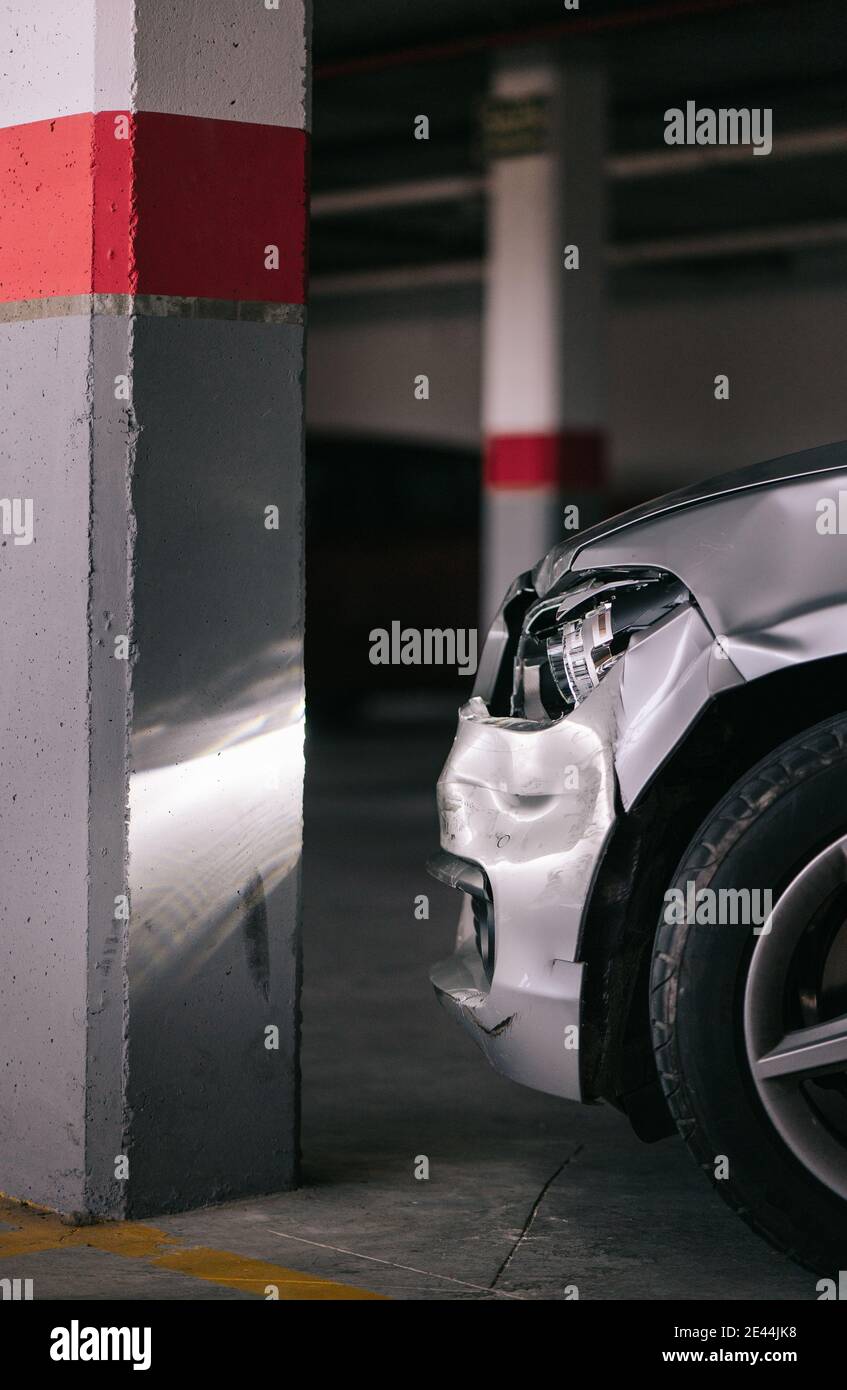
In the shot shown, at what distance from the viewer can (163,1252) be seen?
3639 millimetres

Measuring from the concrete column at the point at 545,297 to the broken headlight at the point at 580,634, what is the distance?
9.40m

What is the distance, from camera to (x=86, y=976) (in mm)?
3811

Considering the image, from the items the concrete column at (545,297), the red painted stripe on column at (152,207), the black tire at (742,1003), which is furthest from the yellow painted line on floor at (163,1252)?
the concrete column at (545,297)

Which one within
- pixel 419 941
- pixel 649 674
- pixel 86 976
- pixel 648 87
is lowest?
pixel 419 941

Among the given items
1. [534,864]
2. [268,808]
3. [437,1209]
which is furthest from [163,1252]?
[534,864]

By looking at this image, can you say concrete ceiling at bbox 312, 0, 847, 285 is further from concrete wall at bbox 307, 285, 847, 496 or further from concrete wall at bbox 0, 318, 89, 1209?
concrete wall at bbox 0, 318, 89, 1209

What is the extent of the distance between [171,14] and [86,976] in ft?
6.50

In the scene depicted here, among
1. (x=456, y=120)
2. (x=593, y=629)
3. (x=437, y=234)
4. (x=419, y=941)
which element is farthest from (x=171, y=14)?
(x=437, y=234)

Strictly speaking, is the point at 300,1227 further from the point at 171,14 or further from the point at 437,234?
the point at 437,234

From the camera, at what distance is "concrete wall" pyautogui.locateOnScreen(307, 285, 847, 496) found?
22703mm

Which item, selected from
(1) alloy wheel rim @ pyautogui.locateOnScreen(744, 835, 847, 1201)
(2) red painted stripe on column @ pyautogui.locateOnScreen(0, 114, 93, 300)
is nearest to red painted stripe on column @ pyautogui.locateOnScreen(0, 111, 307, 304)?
(2) red painted stripe on column @ pyautogui.locateOnScreen(0, 114, 93, 300)

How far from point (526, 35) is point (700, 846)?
10.4 m

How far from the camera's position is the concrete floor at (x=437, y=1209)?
3480 millimetres
